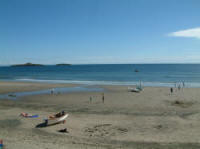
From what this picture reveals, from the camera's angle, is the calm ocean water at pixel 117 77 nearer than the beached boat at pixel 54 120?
No

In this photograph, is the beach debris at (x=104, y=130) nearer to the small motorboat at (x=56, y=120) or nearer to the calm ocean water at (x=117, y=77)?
the small motorboat at (x=56, y=120)

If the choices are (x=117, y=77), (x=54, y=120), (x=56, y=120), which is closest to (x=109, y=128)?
(x=56, y=120)

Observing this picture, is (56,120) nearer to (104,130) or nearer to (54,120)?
(54,120)

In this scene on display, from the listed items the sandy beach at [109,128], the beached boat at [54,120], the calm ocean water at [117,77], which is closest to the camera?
the sandy beach at [109,128]

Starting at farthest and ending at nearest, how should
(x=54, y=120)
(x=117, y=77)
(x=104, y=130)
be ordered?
1. (x=117, y=77)
2. (x=54, y=120)
3. (x=104, y=130)

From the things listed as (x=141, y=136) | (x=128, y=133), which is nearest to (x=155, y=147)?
(x=141, y=136)

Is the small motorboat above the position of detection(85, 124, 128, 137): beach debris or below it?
above

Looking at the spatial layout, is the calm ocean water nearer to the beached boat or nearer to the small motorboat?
the small motorboat

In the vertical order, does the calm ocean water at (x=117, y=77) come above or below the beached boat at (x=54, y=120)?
above

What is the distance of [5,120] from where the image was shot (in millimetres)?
15328

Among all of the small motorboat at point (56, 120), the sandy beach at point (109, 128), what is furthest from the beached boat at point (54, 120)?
the sandy beach at point (109, 128)

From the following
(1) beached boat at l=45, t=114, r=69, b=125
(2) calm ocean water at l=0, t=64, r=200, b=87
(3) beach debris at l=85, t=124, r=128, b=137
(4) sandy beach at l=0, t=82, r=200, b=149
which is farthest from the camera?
(2) calm ocean water at l=0, t=64, r=200, b=87

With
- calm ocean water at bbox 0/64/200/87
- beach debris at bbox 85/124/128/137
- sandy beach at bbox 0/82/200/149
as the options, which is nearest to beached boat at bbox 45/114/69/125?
sandy beach at bbox 0/82/200/149

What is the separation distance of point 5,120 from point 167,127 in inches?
521
